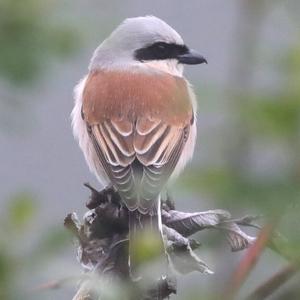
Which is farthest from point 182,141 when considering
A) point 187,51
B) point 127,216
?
point 127,216

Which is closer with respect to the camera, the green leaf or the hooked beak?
the green leaf

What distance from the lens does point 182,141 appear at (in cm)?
313

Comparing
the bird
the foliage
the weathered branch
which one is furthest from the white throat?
the foliage

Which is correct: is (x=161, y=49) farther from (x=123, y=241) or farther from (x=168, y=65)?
(x=123, y=241)

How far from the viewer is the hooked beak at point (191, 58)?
3.53 meters

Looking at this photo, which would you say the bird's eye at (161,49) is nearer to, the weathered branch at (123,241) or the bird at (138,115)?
the bird at (138,115)

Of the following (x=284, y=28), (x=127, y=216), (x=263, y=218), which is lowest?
(x=127, y=216)

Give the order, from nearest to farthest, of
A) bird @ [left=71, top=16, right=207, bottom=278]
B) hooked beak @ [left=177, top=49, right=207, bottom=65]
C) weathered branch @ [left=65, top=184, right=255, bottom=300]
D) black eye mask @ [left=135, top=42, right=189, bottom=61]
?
weathered branch @ [left=65, top=184, right=255, bottom=300], bird @ [left=71, top=16, right=207, bottom=278], hooked beak @ [left=177, top=49, right=207, bottom=65], black eye mask @ [left=135, top=42, right=189, bottom=61]

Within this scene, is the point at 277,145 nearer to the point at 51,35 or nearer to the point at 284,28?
the point at 284,28

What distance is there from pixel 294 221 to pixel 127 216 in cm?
114

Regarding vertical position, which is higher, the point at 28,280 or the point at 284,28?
the point at 284,28

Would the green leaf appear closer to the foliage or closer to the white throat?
the foliage

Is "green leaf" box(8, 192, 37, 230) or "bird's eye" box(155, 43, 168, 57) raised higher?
"green leaf" box(8, 192, 37, 230)

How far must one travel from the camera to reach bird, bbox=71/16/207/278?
8.60 ft
